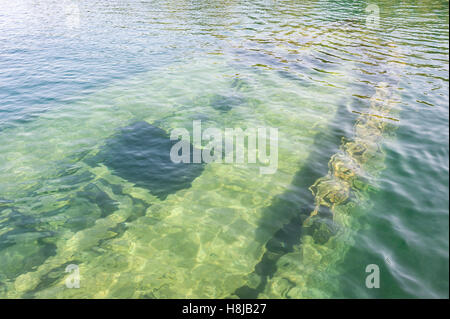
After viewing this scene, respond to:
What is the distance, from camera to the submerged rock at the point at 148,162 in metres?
9.49

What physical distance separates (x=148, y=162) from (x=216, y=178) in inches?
106

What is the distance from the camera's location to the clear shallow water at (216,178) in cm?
652

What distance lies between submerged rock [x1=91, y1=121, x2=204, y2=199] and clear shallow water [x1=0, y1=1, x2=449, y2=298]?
71 millimetres

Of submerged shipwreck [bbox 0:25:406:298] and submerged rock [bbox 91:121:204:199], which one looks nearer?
submerged shipwreck [bbox 0:25:406:298]

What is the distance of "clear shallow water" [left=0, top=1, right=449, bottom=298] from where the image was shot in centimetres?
652

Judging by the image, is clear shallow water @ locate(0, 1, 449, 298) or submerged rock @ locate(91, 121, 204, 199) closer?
clear shallow water @ locate(0, 1, 449, 298)

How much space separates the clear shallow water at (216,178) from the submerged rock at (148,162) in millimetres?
71

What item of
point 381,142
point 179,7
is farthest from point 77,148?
point 179,7

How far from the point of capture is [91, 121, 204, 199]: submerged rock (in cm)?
949

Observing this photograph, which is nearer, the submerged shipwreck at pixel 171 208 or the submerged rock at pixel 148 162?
the submerged shipwreck at pixel 171 208

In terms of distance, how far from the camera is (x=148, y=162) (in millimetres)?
10375

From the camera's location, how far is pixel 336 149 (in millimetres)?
10633

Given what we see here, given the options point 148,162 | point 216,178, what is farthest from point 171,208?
point 148,162

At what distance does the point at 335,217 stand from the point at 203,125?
7218mm
